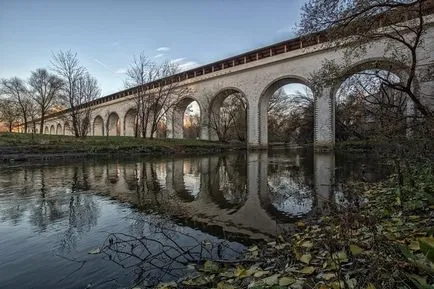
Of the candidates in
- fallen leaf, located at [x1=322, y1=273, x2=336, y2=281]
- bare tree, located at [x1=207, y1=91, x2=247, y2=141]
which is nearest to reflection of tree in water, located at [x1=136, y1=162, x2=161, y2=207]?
fallen leaf, located at [x1=322, y1=273, x2=336, y2=281]

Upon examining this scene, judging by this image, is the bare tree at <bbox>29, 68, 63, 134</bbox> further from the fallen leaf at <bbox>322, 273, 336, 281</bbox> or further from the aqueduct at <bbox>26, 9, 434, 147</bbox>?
the fallen leaf at <bbox>322, 273, 336, 281</bbox>

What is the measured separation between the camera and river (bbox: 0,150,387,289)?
3.36 m

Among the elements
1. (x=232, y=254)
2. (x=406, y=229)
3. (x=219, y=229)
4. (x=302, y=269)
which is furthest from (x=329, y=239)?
(x=219, y=229)

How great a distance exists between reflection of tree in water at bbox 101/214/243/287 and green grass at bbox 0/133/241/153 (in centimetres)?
1940

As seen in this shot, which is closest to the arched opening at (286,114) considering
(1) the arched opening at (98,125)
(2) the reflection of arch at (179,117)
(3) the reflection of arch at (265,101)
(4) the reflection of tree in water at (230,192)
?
(3) the reflection of arch at (265,101)

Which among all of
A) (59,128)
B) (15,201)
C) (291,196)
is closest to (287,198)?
(291,196)

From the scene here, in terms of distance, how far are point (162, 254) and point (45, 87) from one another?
44.3 meters

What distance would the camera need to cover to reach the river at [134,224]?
132 inches

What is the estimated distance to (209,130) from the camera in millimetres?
38688

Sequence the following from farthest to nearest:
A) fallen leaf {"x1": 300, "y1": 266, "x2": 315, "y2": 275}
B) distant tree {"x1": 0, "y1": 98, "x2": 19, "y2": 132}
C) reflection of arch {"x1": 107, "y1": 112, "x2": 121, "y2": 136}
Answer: reflection of arch {"x1": 107, "y1": 112, "x2": 121, "y2": 136} < distant tree {"x1": 0, "y1": 98, "x2": 19, "y2": 132} < fallen leaf {"x1": 300, "y1": 266, "x2": 315, "y2": 275}

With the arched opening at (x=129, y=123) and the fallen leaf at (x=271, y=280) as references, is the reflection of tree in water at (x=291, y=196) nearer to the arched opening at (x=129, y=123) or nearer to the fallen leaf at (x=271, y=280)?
the fallen leaf at (x=271, y=280)

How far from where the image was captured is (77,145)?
23.3m

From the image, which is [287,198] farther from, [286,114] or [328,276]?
[286,114]

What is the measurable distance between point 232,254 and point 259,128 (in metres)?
29.3
